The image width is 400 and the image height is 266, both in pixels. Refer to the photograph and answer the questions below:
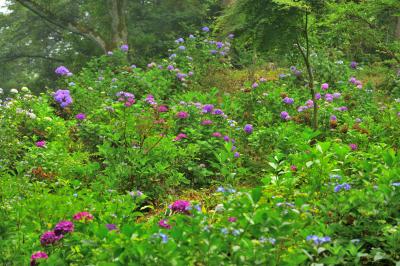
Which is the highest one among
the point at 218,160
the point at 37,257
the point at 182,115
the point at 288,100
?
the point at 37,257

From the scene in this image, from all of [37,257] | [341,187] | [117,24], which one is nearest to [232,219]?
[341,187]

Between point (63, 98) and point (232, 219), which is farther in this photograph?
point (63, 98)

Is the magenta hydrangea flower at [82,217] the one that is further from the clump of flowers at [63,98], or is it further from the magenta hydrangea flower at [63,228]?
the clump of flowers at [63,98]

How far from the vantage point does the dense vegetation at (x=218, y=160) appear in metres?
2.77

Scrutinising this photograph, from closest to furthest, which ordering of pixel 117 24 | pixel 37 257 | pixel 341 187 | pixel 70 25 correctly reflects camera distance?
pixel 37 257
pixel 341 187
pixel 117 24
pixel 70 25

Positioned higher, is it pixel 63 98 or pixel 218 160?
pixel 63 98

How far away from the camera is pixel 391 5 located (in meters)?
6.58

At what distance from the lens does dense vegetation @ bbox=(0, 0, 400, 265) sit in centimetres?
277

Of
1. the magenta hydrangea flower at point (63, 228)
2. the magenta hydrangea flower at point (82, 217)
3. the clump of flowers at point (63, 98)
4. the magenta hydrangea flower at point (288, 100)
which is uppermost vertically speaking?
the magenta hydrangea flower at point (63, 228)

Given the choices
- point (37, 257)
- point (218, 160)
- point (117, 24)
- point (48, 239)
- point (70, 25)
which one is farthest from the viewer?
point (70, 25)

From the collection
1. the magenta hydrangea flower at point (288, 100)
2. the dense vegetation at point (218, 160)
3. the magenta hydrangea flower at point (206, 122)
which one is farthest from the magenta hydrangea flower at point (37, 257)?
the magenta hydrangea flower at point (288, 100)

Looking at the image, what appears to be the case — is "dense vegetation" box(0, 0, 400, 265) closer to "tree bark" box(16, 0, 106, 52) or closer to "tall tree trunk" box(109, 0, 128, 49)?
"tall tree trunk" box(109, 0, 128, 49)

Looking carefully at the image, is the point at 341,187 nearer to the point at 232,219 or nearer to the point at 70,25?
the point at 232,219

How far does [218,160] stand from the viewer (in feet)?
18.7
